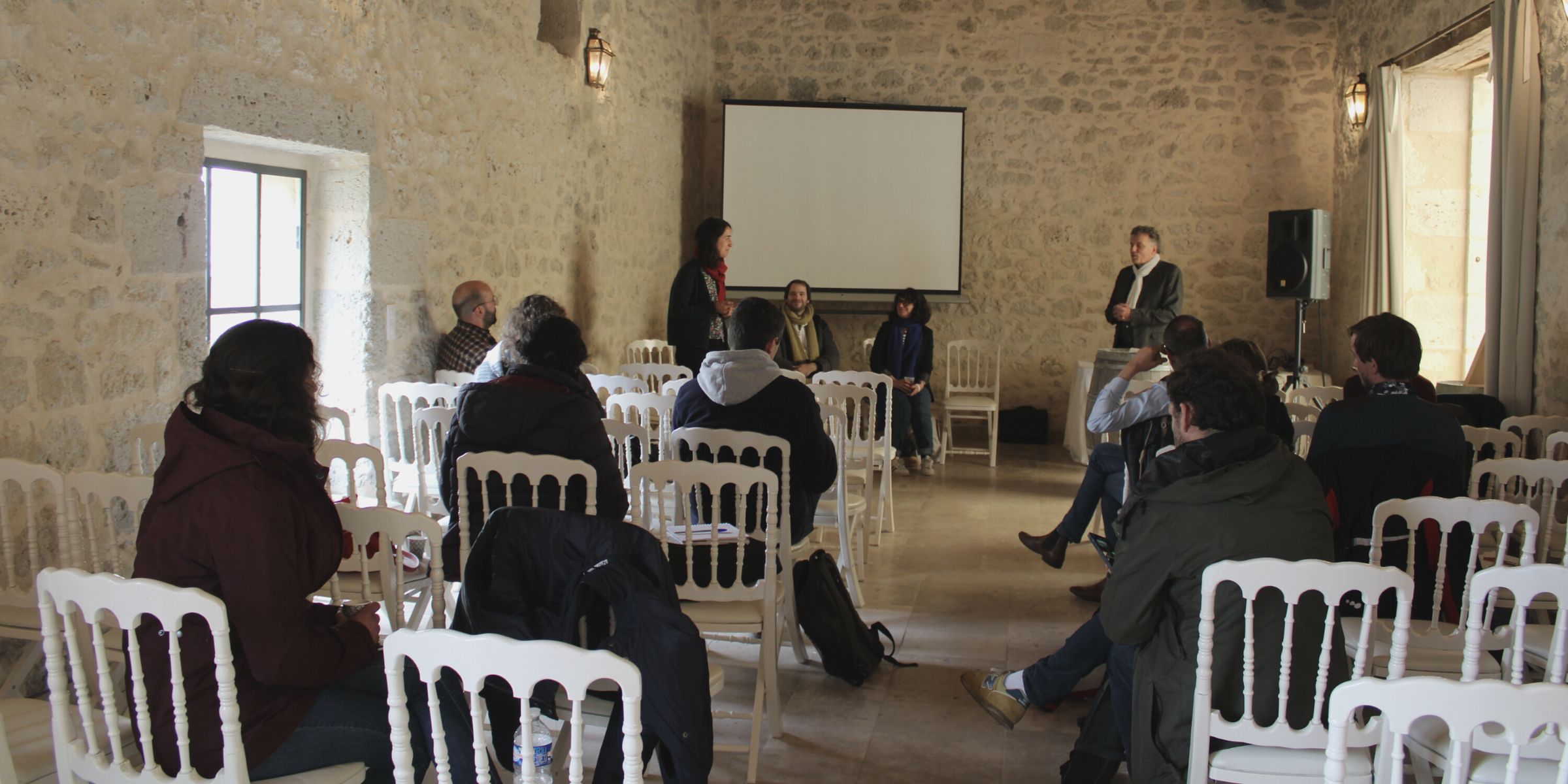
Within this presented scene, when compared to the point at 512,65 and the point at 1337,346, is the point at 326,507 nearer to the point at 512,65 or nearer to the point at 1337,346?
the point at 512,65

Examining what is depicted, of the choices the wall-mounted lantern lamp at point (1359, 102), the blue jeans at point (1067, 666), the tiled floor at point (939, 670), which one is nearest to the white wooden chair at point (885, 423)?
the tiled floor at point (939, 670)

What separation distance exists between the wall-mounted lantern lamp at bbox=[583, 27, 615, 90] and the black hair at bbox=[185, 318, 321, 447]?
4.92m

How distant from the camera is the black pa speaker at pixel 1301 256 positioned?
24.1 ft

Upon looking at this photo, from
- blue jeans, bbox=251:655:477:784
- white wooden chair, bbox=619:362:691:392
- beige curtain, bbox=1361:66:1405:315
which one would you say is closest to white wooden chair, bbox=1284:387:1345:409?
A: beige curtain, bbox=1361:66:1405:315

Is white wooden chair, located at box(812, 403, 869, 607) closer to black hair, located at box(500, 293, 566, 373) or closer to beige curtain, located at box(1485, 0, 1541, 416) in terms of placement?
black hair, located at box(500, 293, 566, 373)

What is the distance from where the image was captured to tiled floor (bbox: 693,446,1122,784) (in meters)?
3.02

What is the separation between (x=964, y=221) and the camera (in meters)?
8.98

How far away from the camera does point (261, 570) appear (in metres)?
1.86

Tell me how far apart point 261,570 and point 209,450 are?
214 mm

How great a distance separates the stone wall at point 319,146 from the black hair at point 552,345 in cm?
128

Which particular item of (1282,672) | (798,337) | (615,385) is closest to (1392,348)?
(1282,672)

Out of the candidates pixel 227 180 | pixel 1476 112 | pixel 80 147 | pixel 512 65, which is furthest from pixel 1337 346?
pixel 80 147

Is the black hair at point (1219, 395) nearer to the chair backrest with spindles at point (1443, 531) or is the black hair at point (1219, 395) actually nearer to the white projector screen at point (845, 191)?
the chair backrest with spindles at point (1443, 531)

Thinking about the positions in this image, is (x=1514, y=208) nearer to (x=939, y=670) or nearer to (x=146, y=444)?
(x=939, y=670)
